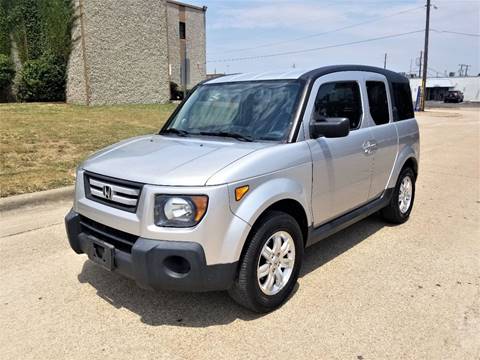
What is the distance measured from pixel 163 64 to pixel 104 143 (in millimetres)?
16108

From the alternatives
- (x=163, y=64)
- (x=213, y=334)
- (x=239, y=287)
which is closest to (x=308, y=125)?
(x=239, y=287)

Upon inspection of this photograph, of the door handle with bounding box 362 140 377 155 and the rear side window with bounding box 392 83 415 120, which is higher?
the rear side window with bounding box 392 83 415 120

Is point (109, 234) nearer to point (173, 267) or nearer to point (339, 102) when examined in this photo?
point (173, 267)

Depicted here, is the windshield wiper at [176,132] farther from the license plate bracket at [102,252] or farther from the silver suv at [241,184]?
the license plate bracket at [102,252]

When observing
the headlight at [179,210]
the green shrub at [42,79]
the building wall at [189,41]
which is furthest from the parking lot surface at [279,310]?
the building wall at [189,41]

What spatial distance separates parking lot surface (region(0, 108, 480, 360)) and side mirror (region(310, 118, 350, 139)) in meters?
1.31

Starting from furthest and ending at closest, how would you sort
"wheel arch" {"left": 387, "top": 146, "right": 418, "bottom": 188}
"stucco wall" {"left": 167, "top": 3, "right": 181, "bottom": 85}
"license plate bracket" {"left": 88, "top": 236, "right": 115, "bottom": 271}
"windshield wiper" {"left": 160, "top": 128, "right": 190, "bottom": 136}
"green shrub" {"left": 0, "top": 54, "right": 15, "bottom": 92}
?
1. "stucco wall" {"left": 167, "top": 3, "right": 181, "bottom": 85}
2. "green shrub" {"left": 0, "top": 54, "right": 15, "bottom": 92}
3. "wheel arch" {"left": 387, "top": 146, "right": 418, "bottom": 188}
4. "windshield wiper" {"left": 160, "top": 128, "right": 190, "bottom": 136}
5. "license plate bracket" {"left": 88, "top": 236, "right": 115, "bottom": 271}

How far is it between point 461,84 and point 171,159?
82.4 meters

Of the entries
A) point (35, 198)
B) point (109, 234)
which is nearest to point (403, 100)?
point (109, 234)

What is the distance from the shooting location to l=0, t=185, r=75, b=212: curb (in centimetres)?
607

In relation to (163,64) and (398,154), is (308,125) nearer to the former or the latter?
(398,154)

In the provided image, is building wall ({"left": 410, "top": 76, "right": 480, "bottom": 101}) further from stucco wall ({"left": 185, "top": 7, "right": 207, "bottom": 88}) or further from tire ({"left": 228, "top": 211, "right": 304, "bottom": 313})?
tire ({"left": 228, "top": 211, "right": 304, "bottom": 313})

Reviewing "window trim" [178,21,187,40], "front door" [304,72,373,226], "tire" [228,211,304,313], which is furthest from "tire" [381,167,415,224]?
"window trim" [178,21,187,40]

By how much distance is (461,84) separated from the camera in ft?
243
